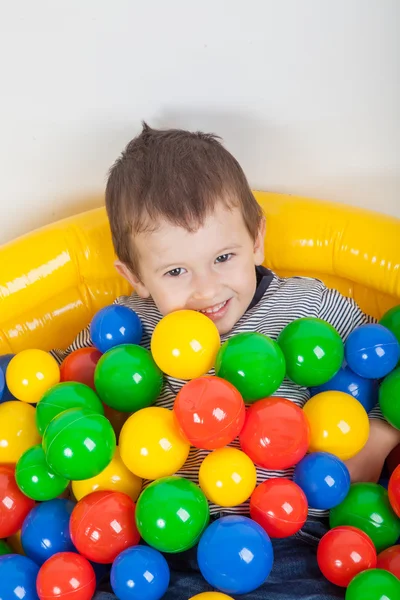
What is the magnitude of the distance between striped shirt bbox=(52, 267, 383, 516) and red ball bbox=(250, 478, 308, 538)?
19cm

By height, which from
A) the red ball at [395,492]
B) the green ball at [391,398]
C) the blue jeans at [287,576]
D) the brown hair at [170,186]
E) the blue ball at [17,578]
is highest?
the brown hair at [170,186]

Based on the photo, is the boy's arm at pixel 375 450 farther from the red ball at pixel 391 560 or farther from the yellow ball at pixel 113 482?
the yellow ball at pixel 113 482

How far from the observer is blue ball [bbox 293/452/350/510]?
1088mm

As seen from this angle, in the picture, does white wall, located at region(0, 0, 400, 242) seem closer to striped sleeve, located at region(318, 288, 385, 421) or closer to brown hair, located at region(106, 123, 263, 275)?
brown hair, located at region(106, 123, 263, 275)

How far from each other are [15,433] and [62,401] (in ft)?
0.42

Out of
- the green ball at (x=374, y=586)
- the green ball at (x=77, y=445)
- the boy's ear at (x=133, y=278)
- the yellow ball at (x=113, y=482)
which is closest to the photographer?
the green ball at (x=374, y=586)

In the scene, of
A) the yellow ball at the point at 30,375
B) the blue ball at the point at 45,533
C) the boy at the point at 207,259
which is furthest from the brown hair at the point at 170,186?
the blue ball at the point at 45,533

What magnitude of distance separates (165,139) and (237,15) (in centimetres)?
32

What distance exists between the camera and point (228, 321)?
4.31 feet

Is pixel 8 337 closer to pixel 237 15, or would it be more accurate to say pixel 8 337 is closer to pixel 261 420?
pixel 261 420

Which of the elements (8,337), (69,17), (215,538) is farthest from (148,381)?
(69,17)

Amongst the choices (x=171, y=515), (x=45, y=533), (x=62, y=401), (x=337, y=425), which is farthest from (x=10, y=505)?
(x=337, y=425)

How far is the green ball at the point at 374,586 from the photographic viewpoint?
93 centimetres

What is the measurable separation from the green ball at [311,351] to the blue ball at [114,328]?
0.31m
